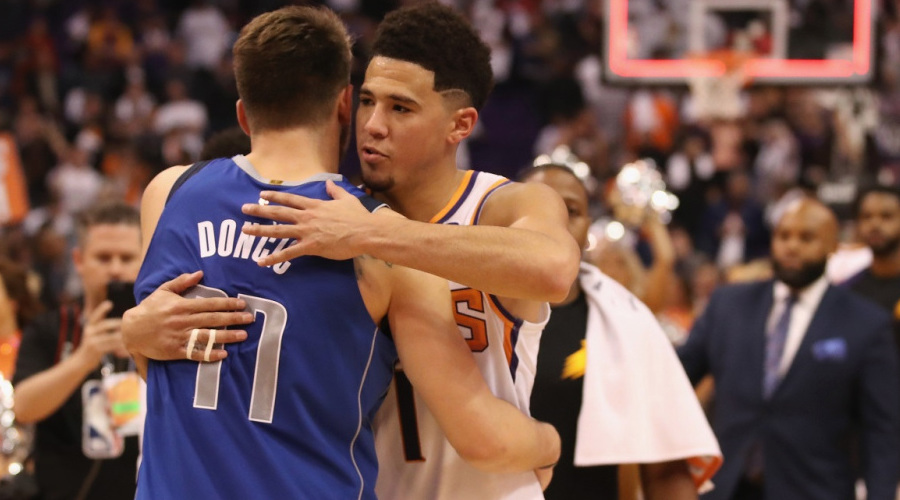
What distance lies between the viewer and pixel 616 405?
13.7 feet

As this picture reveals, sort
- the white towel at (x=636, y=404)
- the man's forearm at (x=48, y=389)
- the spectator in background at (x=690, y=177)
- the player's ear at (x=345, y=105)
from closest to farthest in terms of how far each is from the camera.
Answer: the player's ear at (x=345, y=105), the white towel at (x=636, y=404), the man's forearm at (x=48, y=389), the spectator in background at (x=690, y=177)

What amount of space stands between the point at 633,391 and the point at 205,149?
1755 mm

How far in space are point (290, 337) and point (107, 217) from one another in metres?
2.42

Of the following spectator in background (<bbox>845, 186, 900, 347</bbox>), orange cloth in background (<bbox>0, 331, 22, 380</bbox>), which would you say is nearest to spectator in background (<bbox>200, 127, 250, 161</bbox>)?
orange cloth in background (<bbox>0, 331, 22, 380</bbox>)

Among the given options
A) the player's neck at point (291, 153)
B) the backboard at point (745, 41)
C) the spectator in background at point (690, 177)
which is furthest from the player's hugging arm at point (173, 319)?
the spectator in background at point (690, 177)

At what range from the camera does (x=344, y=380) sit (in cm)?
277

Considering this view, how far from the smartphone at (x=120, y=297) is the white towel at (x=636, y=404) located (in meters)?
1.79

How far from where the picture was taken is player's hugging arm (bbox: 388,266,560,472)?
9.36 feet

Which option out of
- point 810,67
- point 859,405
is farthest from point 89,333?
point 810,67

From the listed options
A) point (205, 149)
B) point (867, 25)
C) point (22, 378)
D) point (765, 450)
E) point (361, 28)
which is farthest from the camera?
point (361, 28)

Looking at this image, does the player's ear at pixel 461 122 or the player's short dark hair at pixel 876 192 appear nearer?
the player's ear at pixel 461 122

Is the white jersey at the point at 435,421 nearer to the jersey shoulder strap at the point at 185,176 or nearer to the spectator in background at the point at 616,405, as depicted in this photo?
the jersey shoulder strap at the point at 185,176

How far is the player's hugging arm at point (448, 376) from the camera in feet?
9.36

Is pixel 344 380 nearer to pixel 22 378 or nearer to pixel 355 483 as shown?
pixel 355 483
